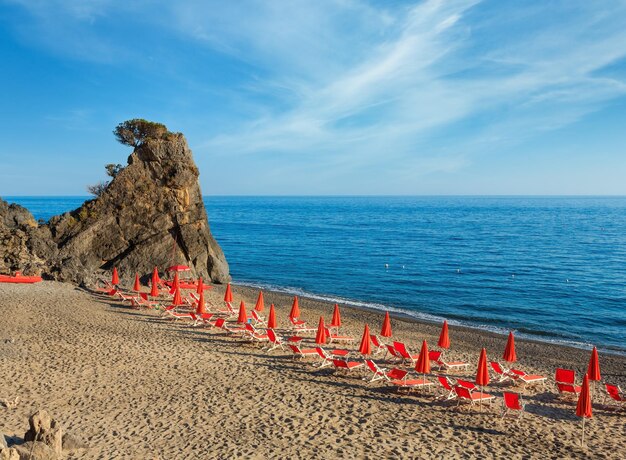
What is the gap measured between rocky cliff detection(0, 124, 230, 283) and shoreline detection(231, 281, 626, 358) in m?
4.48

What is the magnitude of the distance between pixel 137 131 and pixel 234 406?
Result: 2802cm

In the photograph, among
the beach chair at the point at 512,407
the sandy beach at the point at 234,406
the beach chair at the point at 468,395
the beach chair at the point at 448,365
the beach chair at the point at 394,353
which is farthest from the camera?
the beach chair at the point at 394,353

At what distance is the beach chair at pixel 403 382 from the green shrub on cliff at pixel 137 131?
26390 millimetres

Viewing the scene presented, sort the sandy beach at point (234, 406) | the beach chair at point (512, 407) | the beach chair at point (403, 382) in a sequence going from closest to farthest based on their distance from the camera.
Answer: the sandy beach at point (234, 406), the beach chair at point (512, 407), the beach chair at point (403, 382)

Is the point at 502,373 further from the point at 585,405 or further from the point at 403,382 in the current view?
the point at 585,405

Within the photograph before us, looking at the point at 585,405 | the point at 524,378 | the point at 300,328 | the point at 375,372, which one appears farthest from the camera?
the point at 300,328

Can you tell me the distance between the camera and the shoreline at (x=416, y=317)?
21.3 m

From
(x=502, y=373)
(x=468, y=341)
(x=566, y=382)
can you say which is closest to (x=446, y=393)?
(x=502, y=373)

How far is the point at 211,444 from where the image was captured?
29.9 feet

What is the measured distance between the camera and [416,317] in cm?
2595

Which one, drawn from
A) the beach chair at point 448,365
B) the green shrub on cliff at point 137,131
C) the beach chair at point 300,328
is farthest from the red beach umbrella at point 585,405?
the green shrub on cliff at point 137,131

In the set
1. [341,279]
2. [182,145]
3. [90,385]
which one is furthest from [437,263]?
[90,385]

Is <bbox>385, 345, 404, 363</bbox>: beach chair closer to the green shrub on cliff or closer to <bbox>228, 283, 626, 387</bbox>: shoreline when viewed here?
<bbox>228, 283, 626, 387</bbox>: shoreline

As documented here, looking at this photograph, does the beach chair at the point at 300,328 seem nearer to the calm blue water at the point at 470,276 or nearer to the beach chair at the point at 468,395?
the beach chair at the point at 468,395
